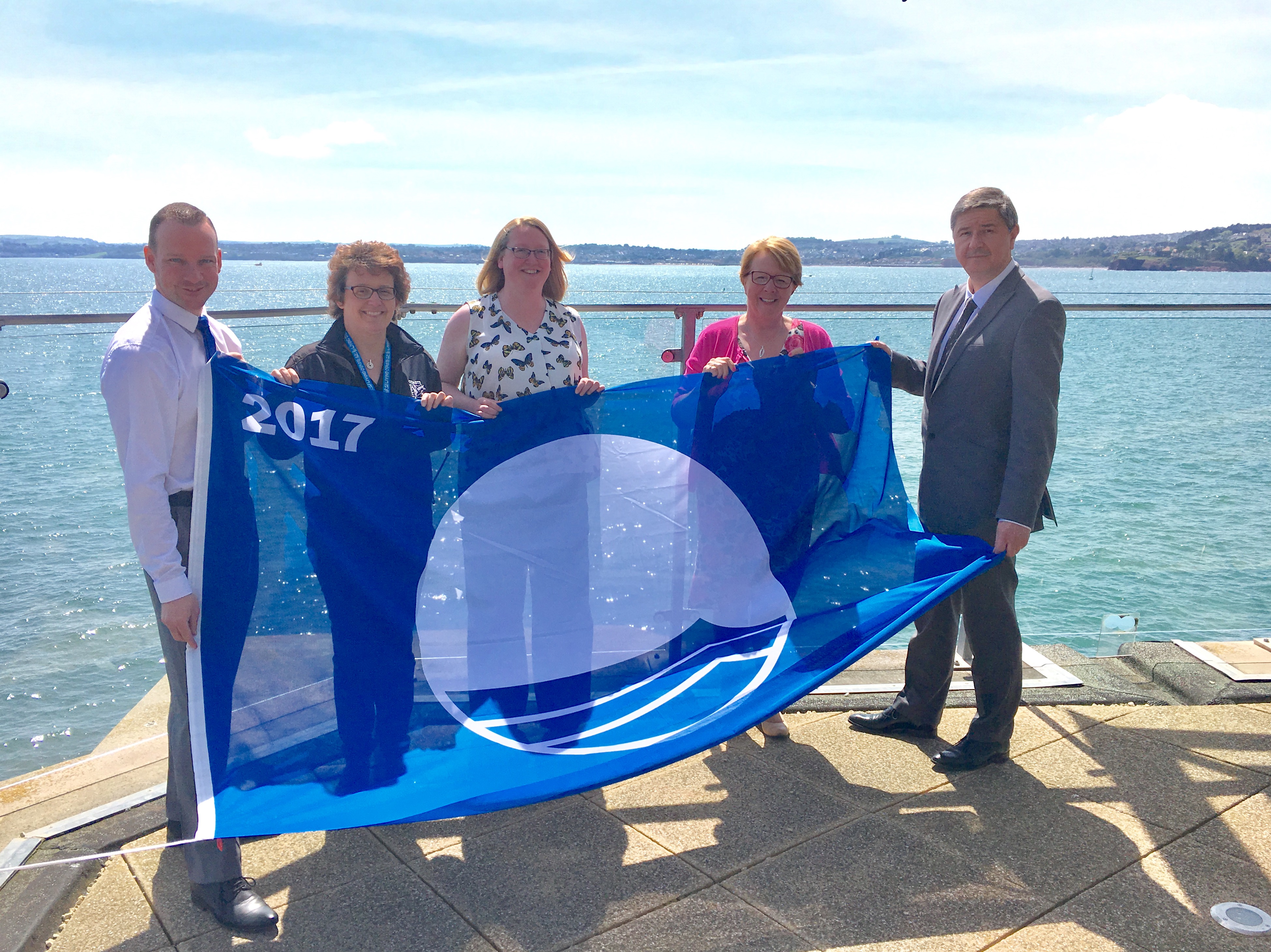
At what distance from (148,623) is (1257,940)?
13.7m

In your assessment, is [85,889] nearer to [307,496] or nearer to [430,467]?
[307,496]

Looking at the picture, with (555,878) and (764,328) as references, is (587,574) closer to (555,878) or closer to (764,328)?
(555,878)

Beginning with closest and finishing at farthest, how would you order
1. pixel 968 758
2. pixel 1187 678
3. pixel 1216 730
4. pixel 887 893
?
pixel 887 893 → pixel 968 758 → pixel 1216 730 → pixel 1187 678

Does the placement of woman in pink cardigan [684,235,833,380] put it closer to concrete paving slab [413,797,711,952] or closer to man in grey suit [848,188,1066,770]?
man in grey suit [848,188,1066,770]

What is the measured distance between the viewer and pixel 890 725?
387cm

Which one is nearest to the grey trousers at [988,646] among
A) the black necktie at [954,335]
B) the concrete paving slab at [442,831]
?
the black necktie at [954,335]

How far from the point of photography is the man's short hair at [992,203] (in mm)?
3400

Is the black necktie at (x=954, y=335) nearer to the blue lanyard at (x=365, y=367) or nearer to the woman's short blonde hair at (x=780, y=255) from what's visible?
the woman's short blonde hair at (x=780, y=255)

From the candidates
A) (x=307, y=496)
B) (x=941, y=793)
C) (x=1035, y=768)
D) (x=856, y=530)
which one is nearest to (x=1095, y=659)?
(x=1035, y=768)

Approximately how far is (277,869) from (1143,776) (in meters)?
3.12

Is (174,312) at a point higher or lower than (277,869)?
higher

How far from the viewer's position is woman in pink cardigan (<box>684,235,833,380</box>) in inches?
136

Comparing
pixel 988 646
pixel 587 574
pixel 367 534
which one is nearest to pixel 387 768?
pixel 367 534

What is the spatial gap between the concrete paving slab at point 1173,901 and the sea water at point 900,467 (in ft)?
7.20
